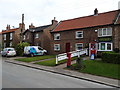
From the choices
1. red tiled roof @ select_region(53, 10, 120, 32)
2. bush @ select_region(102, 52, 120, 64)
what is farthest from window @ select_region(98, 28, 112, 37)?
bush @ select_region(102, 52, 120, 64)

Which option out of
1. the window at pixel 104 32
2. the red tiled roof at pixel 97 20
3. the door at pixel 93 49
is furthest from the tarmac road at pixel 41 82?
the red tiled roof at pixel 97 20

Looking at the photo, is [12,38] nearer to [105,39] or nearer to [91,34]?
[91,34]

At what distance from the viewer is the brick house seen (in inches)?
781

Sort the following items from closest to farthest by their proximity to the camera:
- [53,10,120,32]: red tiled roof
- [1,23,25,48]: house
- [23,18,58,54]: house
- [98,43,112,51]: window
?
[98,43,112,51]: window → [53,10,120,32]: red tiled roof → [23,18,58,54]: house → [1,23,25,48]: house

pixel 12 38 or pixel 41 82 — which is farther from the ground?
pixel 12 38

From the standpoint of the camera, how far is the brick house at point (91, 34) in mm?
19844

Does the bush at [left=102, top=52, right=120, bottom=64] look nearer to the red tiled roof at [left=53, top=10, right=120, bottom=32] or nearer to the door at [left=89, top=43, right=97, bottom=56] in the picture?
the door at [left=89, top=43, right=97, bottom=56]

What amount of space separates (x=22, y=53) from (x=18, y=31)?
1583 cm

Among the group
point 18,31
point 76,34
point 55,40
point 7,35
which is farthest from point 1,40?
point 76,34

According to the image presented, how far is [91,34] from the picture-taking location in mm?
22031

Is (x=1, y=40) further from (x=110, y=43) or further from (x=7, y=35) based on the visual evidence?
(x=110, y=43)

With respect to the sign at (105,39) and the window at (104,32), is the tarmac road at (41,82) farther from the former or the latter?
the window at (104,32)

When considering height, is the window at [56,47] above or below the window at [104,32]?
below

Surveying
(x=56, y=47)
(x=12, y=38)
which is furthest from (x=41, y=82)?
(x=12, y=38)
